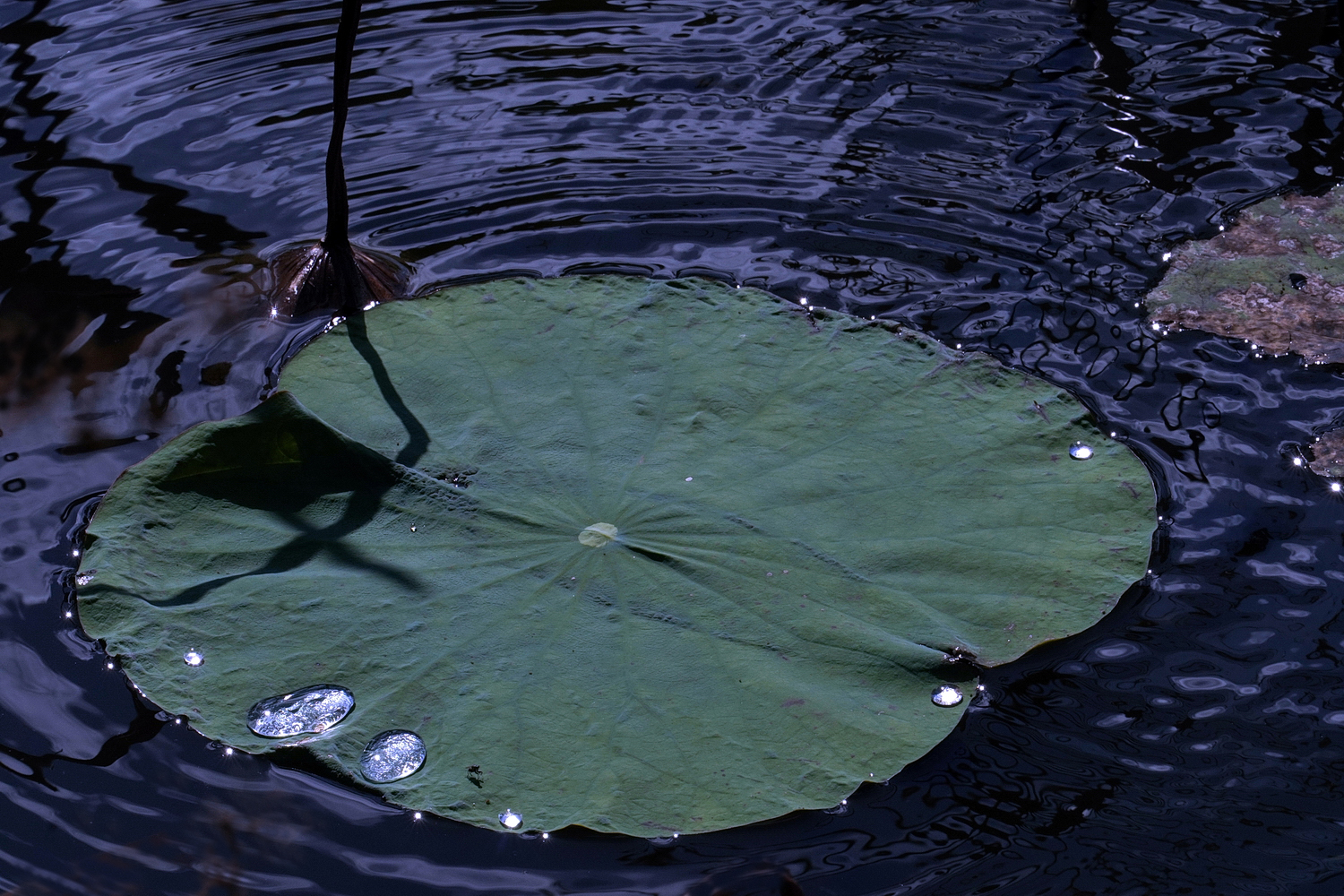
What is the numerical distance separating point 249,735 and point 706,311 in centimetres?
122

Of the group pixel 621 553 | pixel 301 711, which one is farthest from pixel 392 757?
pixel 621 553

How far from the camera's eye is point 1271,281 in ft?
8.15

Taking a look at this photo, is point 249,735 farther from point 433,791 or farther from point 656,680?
point 656,680

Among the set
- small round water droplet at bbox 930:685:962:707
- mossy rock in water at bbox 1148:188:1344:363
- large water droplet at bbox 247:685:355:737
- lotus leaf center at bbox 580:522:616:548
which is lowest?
small round water droplet at bbox 930:685:962:707

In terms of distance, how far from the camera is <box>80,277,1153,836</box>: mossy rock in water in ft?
5.28

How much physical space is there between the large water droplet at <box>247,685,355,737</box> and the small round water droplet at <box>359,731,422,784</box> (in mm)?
75

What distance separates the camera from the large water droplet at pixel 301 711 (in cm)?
162

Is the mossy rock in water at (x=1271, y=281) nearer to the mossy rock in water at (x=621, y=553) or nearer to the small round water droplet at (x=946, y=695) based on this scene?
the mossy rock in water at (x=621, y=553)

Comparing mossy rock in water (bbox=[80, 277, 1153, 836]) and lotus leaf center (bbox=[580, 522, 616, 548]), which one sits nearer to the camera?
mossy rock in water (bbox=[80, 277, 1153, 836])

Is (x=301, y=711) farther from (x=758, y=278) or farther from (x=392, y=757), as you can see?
(x=758, y=278)

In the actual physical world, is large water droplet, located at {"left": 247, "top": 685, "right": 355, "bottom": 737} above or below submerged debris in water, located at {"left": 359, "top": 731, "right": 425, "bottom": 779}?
above

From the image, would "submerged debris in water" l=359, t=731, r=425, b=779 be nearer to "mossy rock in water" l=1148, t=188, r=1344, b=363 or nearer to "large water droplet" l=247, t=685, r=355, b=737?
"large water droplet" l=247, t=685, r=355, b=737

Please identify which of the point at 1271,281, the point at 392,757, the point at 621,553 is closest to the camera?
the point at 392,757

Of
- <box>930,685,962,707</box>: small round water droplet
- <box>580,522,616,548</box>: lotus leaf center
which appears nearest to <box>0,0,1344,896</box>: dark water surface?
<box>930,685,962,707</box>: small round water droplet
